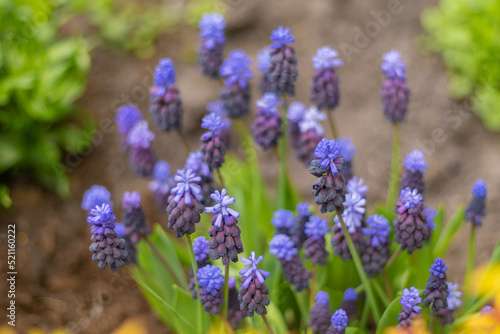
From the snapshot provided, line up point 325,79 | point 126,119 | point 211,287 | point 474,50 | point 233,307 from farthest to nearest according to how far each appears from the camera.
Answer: point 474,50 < point 126,119 < point 325,79 < point 233,307 < point 211,287

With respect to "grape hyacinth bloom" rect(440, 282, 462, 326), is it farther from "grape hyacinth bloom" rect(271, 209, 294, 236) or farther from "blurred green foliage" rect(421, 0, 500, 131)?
"blurred green foliage" rect(421, 0, 500, 131)

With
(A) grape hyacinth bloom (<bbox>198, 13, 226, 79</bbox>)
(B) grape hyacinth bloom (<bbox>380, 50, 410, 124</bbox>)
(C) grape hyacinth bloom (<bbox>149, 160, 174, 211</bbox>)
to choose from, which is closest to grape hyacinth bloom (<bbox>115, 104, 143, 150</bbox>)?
(C) grape hyacinth bloom (<bbox>149, 160, 174, 211</bbox>)

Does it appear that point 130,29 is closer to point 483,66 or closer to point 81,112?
point 81,112

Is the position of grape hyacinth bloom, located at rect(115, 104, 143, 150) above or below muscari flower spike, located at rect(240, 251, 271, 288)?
above

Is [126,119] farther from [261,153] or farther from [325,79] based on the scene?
[261,153]

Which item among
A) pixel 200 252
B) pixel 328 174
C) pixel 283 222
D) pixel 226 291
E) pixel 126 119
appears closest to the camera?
pixel 328 174

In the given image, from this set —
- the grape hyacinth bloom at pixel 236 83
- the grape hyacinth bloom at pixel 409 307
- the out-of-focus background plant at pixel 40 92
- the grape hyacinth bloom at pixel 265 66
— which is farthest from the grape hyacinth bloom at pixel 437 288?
the out-of-focus background plant at pixel 40 92

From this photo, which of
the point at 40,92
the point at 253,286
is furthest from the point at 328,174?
the point at 40,92

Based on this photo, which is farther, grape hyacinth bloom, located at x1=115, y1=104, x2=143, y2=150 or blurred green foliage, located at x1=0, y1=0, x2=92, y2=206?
blurred green foliage, located at x1=0, y1=0, x2=92, y2=206
